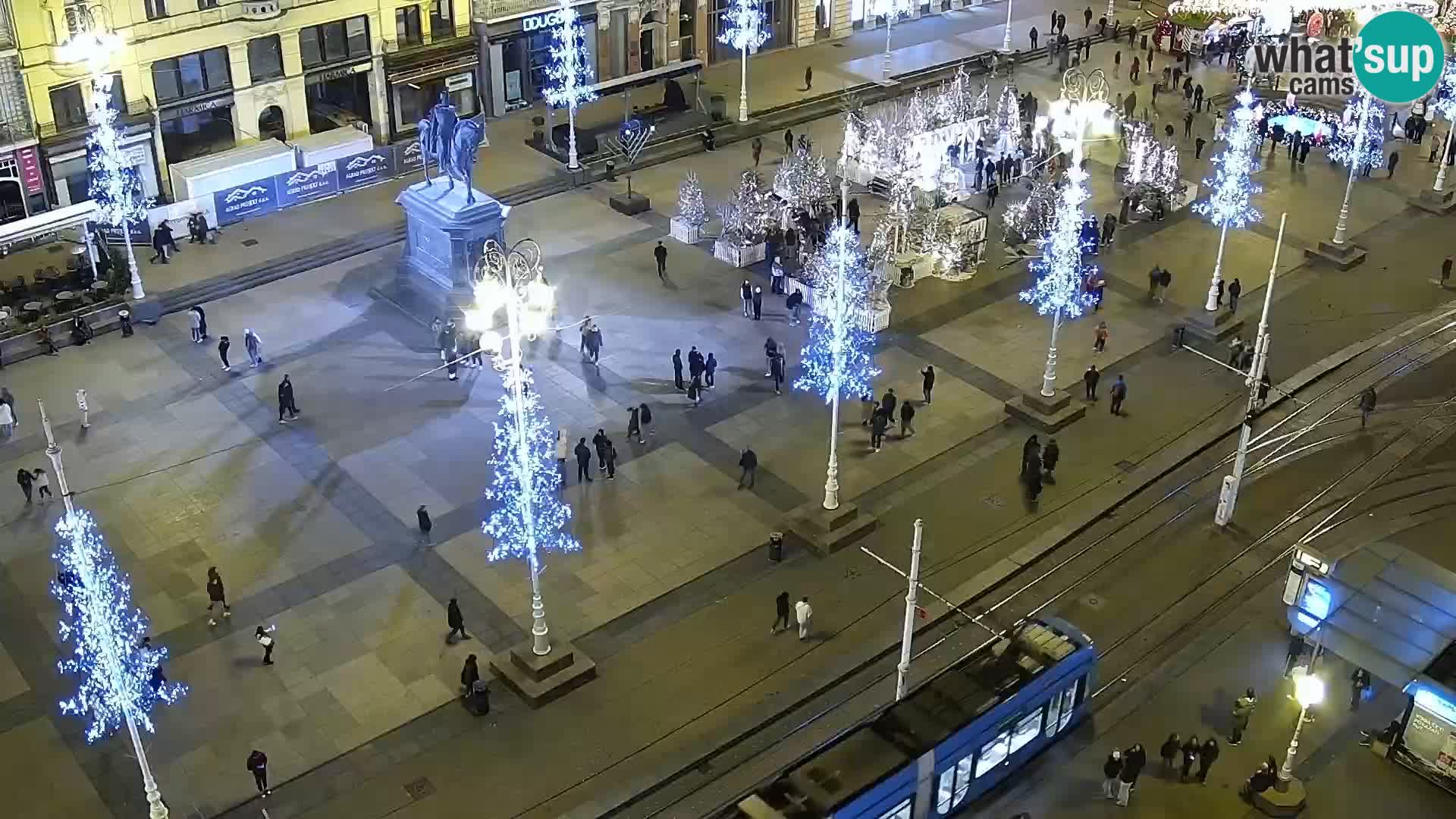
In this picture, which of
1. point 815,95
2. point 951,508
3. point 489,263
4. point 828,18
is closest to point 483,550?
point 489,263

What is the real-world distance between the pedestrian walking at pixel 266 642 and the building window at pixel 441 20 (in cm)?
3213

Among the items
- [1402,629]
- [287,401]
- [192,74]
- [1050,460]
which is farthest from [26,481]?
[1402,629]

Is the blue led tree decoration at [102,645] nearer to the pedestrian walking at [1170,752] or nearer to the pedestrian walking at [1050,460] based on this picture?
the pedestrian walking at [1170,752]

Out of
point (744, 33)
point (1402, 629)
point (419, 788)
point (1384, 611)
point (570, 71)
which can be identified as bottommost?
point (419, 788)

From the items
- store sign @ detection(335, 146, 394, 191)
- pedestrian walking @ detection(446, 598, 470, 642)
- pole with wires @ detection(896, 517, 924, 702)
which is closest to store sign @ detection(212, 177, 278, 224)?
store sign @ detection(335, 146, 394, 191)

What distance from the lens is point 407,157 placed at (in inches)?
2195

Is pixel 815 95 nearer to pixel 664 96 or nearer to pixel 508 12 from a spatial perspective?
pixel 664 96

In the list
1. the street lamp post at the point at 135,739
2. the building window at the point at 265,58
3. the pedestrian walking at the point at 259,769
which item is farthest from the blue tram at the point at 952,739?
the building window at the point at 265,58

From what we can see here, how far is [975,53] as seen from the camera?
232ft

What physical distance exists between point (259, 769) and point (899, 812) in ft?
A: 40.1

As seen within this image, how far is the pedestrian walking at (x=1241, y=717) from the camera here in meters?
30.0

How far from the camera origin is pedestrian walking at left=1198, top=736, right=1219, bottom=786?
94.7ft

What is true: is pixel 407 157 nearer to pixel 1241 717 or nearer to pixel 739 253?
pixel 739 253

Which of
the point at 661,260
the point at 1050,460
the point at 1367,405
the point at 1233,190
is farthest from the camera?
the point at 661,260
